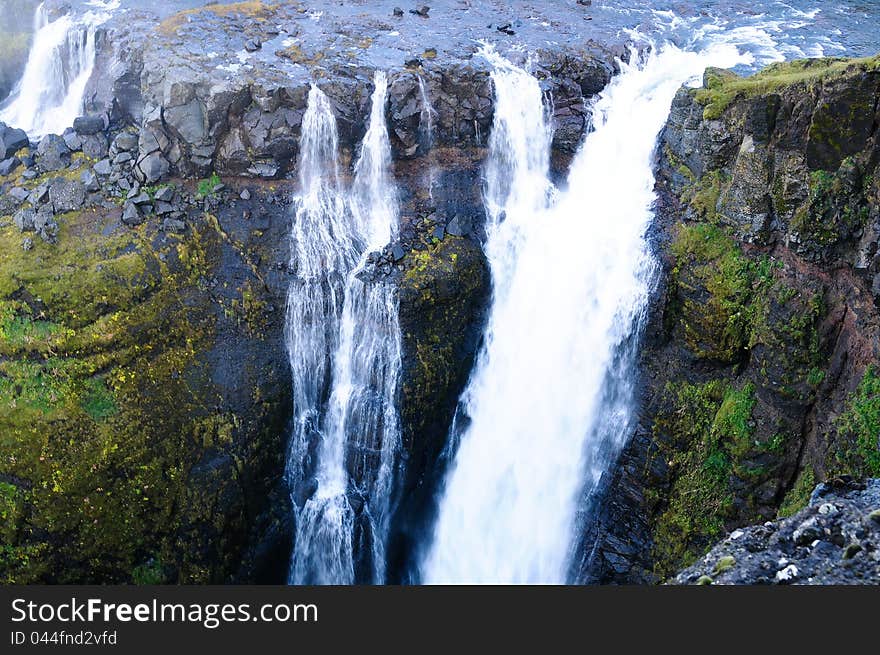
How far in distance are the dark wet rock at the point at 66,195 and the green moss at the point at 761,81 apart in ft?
67.5

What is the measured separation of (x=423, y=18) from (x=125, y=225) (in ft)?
52.4

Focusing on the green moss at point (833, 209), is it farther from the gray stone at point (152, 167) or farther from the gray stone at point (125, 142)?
the gray stone at point (125, 142)

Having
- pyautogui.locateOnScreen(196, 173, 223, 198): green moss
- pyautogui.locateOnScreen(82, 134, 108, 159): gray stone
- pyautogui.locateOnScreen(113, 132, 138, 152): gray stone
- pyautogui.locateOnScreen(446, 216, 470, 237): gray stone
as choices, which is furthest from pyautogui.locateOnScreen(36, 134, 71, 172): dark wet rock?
pyautogui.locateOnScreen(446, 216, 470, 237): gray stone

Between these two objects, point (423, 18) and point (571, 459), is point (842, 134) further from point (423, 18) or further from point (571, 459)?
point (423, 18)

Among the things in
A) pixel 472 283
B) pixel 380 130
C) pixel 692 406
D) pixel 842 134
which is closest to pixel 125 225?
pixel 380 130

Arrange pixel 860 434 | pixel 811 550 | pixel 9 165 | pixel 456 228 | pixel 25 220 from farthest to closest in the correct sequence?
1. pixel 9 165
2. pixel 456 228
3. pixel 25 220
4. pixel 860 434
5. pixel 811 550

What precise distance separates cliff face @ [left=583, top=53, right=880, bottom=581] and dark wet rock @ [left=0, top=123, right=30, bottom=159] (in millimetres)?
22845

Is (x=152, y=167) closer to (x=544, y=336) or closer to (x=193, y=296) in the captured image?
(x=193, y=296)

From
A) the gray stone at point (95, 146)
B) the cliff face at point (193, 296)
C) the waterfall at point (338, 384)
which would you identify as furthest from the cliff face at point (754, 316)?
the gray stone at point (95, 146)

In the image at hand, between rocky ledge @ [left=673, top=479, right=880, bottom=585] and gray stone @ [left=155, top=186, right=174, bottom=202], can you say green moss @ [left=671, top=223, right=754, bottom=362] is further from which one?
gray stone @ [left=155, top=186, right=174, bottom=202]

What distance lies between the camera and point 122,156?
24.2 meters

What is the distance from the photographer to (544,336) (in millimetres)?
24109

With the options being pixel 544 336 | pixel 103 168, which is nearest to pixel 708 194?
pixel 544 336

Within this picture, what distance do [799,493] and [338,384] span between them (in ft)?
47.5
